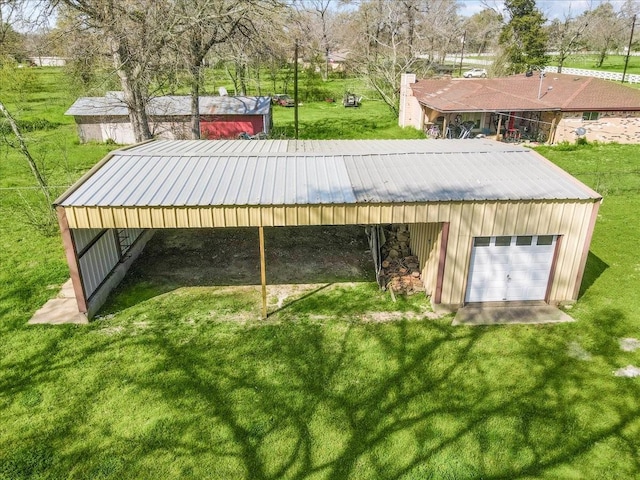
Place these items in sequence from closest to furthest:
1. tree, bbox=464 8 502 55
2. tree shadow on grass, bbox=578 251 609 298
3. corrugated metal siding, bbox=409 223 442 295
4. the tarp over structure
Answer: corrugated metal siding, bbox=409 223 442 295, tree shadow on grass, bbox=578 251 609 298, the tarp over structure, tree, bbox=464 8 502 55

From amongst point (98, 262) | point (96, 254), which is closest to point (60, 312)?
point (98, 262)

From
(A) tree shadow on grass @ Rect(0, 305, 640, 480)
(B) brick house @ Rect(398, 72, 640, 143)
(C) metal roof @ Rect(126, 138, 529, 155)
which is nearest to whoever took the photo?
(A) tree shadow on grass @ Rect(0, 305, 640, 480)

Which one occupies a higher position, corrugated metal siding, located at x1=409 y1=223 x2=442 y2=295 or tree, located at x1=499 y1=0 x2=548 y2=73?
tree, located at x1=499 y1=0 x2=548 y2=73

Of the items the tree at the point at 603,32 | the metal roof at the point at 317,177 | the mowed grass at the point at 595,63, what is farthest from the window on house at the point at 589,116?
the tree at the point at 603,32

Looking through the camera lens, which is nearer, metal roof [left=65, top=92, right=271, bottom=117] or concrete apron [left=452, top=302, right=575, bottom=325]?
concrete apron [left=452, top=302, right=575, bottom=325]

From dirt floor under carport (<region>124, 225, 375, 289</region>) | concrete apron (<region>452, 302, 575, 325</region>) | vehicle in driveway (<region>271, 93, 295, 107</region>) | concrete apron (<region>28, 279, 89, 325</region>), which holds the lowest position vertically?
dirt floor under carport (<region>124, 225, 375, 289</region>)

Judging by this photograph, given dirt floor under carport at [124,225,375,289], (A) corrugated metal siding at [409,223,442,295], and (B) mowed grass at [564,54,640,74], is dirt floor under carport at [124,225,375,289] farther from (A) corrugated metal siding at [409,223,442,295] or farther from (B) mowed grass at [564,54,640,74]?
(B) mowed grass at [564,54,640,74]

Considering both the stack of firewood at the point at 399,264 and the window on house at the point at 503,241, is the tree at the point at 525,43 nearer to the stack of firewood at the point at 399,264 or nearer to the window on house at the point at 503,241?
the stack of firewood at the point at 399,264

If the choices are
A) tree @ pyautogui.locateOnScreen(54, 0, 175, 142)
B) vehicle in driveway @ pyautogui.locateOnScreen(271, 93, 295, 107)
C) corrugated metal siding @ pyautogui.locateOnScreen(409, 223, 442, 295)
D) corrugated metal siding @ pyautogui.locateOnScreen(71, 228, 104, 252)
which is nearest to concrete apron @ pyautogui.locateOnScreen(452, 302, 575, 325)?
corrugated metal siding @ pyautogui.locateOnScreen(409, 223, 442, 295)
